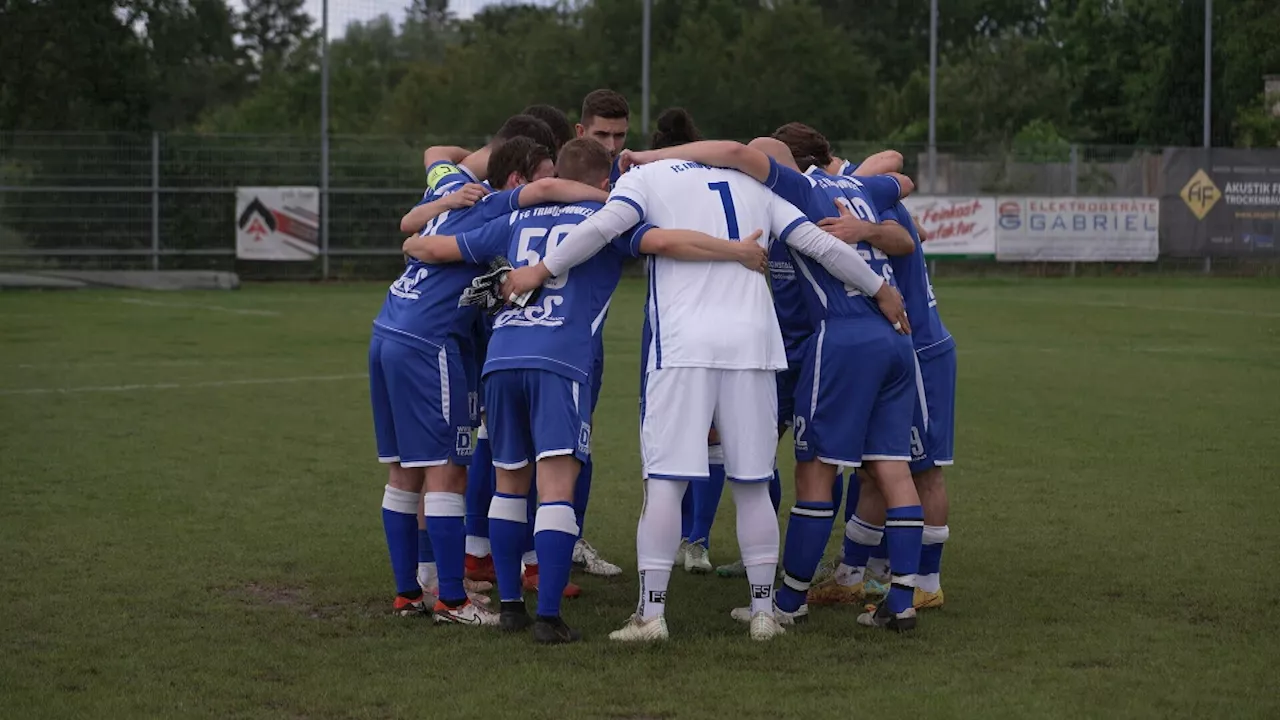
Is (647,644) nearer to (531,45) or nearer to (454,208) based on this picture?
(454,208)

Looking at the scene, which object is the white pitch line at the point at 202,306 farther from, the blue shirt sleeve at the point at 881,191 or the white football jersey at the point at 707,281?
the white football jersey at the point at 707,281

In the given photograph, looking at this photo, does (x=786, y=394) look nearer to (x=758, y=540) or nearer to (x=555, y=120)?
(x=758, y=540)

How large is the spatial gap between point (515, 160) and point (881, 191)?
153cm

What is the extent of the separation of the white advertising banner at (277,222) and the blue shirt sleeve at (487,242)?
22582 mm

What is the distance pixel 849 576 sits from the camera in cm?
727

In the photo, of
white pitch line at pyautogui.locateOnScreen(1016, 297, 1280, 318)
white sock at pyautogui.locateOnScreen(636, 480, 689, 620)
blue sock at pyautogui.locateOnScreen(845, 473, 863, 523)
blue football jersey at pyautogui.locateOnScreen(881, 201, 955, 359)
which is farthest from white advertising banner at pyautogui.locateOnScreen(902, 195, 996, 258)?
white sock at pyautogui.locateOnScreen(636, 480, 689, 620)

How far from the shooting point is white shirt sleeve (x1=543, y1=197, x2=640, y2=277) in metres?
6.16

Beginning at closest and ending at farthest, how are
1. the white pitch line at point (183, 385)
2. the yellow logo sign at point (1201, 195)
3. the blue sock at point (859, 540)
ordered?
1. the blue sock at point (859, 540)
2. the white pitch line at point (183, 385)
3. the yellow logo sign at point (1201, 195)

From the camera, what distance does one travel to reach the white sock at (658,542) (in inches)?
243

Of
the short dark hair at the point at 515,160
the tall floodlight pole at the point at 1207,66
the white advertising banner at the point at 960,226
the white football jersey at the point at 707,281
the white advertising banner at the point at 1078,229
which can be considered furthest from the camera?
the tall floodlight pole at the point at 1207,66

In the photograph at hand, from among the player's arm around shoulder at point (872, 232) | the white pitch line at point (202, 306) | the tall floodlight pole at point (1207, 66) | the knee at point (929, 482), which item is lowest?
the white pitch line at point (202, 306)

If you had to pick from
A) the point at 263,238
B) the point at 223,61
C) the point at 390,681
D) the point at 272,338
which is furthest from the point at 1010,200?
the point at 390,681

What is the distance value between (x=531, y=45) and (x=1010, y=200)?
1732cm

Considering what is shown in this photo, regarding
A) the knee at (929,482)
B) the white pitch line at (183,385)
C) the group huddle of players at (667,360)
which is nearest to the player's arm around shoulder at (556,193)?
the group huddle of players at (667,360)
